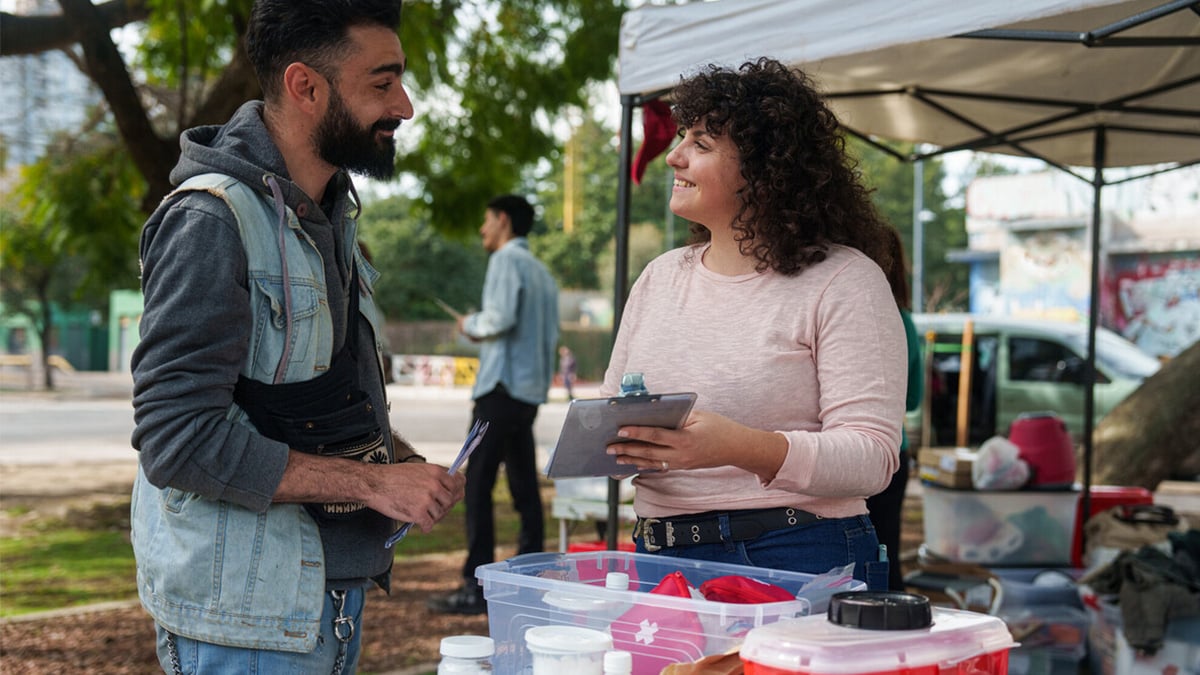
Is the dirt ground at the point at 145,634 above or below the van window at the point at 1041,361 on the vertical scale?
below

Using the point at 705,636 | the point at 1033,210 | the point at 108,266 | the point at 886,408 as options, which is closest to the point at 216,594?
the point at 705,636

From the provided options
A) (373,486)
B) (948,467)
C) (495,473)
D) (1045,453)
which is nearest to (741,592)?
(373,486)

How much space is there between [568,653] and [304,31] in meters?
1.08

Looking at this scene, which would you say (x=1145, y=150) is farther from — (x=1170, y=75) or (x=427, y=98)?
(x=427, y=98)

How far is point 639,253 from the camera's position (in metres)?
41.6

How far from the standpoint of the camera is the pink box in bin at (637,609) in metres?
1.59

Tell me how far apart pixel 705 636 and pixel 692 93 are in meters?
1.06

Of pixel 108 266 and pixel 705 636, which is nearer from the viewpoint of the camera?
pixel 705 636

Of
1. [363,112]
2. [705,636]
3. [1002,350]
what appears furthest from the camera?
[1002,350]

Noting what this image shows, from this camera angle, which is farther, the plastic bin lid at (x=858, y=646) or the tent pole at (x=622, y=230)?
the tent pole at (x=622, y=230)

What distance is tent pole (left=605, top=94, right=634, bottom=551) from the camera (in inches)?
148

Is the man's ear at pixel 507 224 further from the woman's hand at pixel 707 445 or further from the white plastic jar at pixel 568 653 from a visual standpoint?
the white plastic jar at pixel 568 653

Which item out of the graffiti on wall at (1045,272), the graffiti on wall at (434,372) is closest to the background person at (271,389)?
the graffiti on wall at (434,372)

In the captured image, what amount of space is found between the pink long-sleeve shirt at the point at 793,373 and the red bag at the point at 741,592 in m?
0.21
